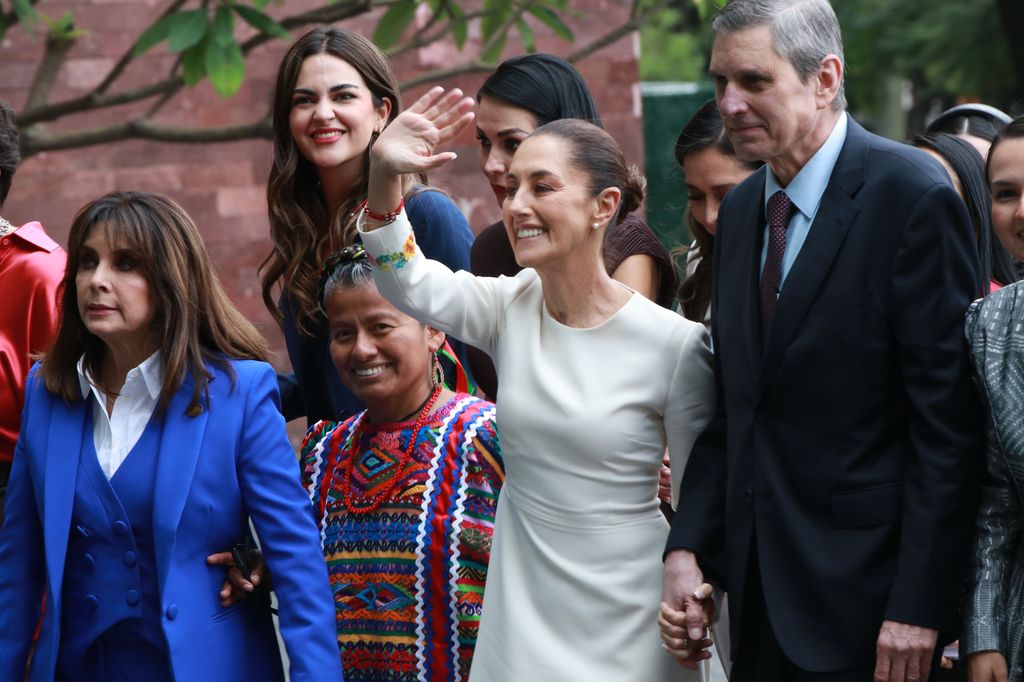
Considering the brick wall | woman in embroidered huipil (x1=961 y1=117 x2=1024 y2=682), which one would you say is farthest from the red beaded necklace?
the brick wall

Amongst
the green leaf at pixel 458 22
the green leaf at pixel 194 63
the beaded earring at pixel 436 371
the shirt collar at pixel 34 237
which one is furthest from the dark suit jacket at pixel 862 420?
the green leaf at pixel 458 22

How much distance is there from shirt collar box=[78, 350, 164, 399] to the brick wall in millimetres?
5995

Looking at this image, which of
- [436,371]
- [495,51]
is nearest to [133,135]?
[495,51]

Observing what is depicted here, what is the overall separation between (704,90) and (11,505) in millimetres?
9081

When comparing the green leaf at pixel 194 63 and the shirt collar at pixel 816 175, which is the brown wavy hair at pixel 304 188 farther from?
the green leaf at pixel 194 63

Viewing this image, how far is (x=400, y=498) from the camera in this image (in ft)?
13.3

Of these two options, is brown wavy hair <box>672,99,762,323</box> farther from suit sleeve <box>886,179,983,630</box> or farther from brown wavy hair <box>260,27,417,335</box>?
suit sleeve <box>886,179,983,630</box>

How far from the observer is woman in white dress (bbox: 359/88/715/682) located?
3.53m

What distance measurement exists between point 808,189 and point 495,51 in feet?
15.8

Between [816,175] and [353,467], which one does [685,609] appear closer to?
[816,175]

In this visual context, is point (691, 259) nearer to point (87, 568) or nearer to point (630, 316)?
point (630, 316)

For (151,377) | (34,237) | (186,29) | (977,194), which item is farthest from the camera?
(186,29)

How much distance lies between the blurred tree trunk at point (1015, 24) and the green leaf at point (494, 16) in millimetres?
3530

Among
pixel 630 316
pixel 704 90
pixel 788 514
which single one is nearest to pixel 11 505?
pixel 630 316
